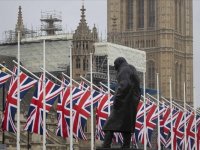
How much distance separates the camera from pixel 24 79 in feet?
174

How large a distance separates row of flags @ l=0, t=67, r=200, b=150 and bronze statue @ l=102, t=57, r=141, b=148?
21501 mm

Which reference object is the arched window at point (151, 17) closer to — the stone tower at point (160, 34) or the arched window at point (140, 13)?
the stone tower at point (160, 34)

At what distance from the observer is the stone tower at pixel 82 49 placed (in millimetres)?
107062

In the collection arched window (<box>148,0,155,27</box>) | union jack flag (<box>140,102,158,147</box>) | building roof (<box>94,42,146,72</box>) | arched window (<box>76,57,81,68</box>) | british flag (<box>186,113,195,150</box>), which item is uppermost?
arched window (<box>148,0,155,27</box>)

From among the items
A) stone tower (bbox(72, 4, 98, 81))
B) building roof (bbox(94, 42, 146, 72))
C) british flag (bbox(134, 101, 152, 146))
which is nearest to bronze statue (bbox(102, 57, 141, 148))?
british flag (bbox(134, 101, 152, 146))

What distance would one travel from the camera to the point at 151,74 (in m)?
158

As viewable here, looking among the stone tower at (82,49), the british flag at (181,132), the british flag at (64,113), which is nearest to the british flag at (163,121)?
the british flag at (181,132)

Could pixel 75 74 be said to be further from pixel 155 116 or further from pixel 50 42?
pixel 155 116

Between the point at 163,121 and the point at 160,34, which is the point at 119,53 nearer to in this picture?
the point at 160,34

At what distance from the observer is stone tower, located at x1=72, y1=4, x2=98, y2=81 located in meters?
107

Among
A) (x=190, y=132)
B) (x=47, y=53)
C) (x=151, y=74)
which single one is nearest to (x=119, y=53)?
(x=47, y=53)

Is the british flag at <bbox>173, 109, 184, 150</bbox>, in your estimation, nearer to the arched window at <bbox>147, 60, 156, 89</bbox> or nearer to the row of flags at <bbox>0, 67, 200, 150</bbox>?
the row of flags at <bbox>0, 67, 200, 150</bbox>

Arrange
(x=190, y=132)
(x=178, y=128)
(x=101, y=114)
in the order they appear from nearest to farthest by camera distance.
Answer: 1. (x=101, y=114)
2. (x=178, y=128)
3. (x=190, y=132)

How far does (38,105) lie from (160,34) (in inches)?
4222
